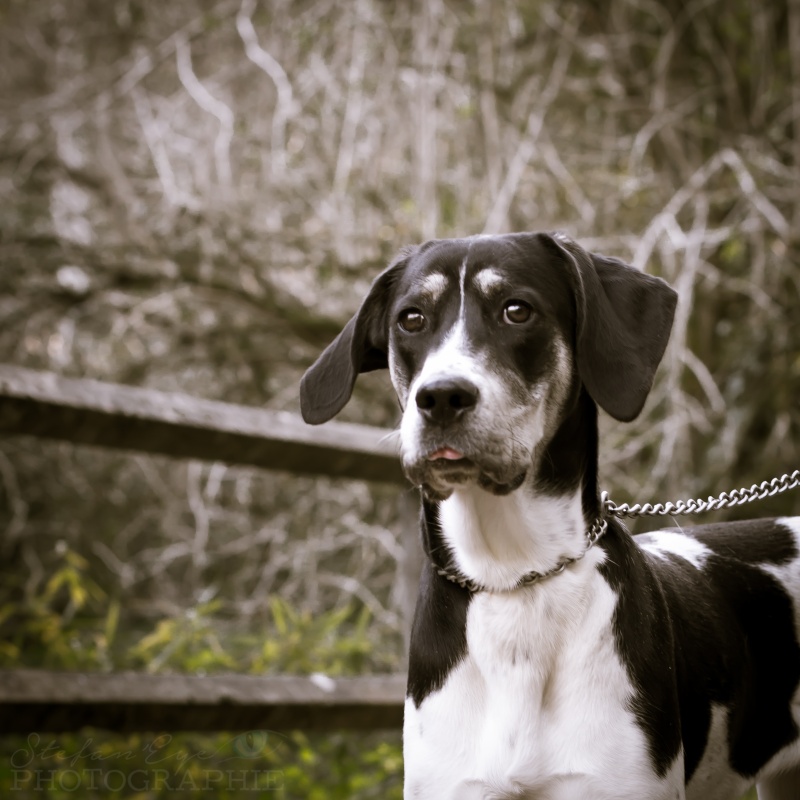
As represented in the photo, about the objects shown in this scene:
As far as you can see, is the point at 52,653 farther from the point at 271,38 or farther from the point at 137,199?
the point at 271,38

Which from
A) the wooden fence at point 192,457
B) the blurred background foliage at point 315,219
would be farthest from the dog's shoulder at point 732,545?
the blurred background foliage at point 315,219

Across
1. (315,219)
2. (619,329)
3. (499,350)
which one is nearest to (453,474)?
(499,350)

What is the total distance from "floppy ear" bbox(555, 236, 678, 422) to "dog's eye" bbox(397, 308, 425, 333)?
1.13ft

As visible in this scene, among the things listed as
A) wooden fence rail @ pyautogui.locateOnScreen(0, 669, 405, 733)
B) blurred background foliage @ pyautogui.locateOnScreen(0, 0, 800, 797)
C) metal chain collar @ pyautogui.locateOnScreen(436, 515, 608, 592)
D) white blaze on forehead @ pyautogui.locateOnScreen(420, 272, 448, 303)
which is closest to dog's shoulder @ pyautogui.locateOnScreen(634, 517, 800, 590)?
metal chain collar @ pyautogui.locateOnScreen(436, 515, 608, 592)

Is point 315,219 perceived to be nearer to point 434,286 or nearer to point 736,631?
point 434,286

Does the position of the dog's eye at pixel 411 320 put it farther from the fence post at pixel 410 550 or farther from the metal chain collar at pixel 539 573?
the fence post at pixel 410 550

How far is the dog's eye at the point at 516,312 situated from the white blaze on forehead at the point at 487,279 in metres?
0.05

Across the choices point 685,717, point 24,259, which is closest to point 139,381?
point 24,259

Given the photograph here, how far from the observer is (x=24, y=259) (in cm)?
547

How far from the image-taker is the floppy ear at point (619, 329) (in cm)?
227

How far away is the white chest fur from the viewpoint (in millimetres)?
2072

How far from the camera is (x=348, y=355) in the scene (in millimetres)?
2545

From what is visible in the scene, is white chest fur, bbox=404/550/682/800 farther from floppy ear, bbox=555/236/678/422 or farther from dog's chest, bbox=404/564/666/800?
floppy ear, bbox=555/236/678/422

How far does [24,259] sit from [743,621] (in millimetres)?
4138
